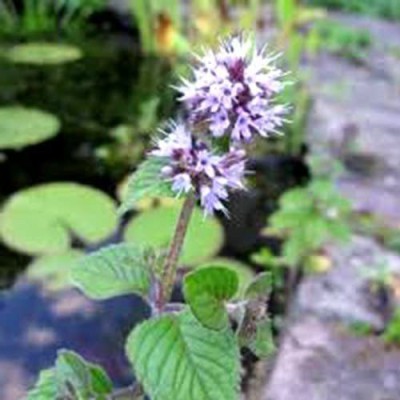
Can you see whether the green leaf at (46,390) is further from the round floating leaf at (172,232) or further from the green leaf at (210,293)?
the round floating leaf at (172,232)

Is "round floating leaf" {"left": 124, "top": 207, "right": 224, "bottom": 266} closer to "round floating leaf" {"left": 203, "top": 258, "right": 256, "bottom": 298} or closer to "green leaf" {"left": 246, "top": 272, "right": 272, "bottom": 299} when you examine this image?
"round floating leaf" {"left": 203, "top": 258, "right": 256, "bottom": 298}

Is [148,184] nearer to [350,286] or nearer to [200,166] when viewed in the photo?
[200,166]

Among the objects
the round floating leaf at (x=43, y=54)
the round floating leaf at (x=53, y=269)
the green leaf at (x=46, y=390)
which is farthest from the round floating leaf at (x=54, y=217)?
the green leaf at (x=46, y=390)

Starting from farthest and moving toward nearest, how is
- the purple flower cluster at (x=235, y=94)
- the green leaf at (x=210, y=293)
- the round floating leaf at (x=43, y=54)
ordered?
the round floating leaf at (x=43, y=54)
the green leaf at (x=210, y=293)
the purple flower cluster at (x=235, y=94)

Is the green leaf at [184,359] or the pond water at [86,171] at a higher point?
the green leaf at [184,359]

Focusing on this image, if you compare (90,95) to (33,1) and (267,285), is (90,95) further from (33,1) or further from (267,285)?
(267,285)

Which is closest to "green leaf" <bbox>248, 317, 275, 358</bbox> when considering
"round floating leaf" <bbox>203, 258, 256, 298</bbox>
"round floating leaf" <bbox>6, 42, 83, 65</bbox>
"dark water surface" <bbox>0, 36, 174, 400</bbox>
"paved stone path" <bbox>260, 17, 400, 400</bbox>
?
"paved stone path" <bbox>260, 17, 400, 400</bbox>

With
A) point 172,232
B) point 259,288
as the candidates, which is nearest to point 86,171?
point 172,232
